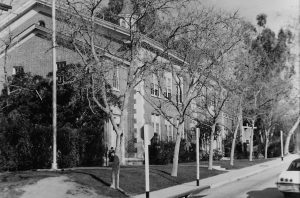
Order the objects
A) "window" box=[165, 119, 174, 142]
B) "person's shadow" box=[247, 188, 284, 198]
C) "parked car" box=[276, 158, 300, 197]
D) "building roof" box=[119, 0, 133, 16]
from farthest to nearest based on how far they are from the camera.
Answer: "window" box=[165, 119, 174, 142], "building roof" box=[119, 0, 133, 16], "person's shadow" box=[247, 188, 284, 198], "parked car" box=[276, 158, 300, 197]

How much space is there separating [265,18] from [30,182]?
60.9m

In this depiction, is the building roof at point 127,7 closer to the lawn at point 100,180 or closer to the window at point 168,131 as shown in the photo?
the lawn at point 100,180

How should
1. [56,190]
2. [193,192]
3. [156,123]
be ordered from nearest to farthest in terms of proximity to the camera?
[56,190], [193,192], [156,123]

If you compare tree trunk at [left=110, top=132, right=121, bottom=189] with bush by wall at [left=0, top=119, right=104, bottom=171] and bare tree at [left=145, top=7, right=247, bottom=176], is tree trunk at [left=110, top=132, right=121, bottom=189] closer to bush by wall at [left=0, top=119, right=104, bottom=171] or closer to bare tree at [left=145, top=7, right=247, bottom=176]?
bare tree at [left=145, top=7, right=247, bottom=176]

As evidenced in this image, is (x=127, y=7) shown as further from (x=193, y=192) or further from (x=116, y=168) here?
(x=193, y=192)

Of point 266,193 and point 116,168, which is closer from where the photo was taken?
point 116,168

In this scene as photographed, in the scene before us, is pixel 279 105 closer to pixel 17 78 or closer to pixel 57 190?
pixel 17 78

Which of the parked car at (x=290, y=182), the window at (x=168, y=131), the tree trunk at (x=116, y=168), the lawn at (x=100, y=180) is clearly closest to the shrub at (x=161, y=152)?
the window at (x=168, y=131)

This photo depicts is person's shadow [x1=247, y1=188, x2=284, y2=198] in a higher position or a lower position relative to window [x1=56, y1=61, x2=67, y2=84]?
lower

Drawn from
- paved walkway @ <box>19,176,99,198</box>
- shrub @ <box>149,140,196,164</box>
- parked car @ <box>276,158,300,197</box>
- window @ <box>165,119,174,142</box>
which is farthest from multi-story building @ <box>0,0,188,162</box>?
parked car @ <box>276,158,300,197</box>

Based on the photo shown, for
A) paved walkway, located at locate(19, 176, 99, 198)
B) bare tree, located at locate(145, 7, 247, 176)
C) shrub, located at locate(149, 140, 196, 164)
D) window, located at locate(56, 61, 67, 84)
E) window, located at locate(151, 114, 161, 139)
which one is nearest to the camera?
paved walkway, located at locate(19, 176, 99, 198)

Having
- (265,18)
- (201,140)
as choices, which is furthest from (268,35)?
(201,140)

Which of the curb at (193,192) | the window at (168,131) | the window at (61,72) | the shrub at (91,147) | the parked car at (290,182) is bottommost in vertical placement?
the curb at (193,192)

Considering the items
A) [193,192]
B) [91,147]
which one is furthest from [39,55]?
[193,192]
